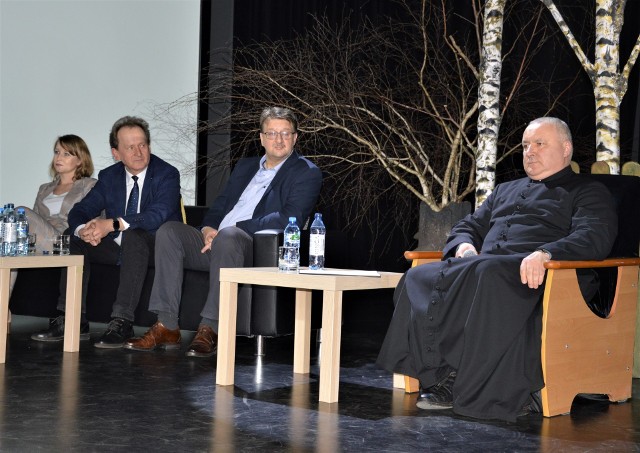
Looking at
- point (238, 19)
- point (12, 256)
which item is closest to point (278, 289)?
point (12, 256)

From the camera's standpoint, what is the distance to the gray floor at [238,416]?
275 centimetres

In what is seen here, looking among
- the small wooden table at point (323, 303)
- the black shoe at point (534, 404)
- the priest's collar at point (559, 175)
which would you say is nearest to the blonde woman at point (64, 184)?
the small wooden table at point (323, 303)

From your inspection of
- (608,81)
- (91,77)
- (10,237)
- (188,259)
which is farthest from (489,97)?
(91,77)

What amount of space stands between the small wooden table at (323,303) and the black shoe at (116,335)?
0.97 metres

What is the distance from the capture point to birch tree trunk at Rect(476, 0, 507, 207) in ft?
16.1

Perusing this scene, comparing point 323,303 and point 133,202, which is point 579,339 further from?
point 133,202

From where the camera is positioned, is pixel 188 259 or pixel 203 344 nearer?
pixel 203 344

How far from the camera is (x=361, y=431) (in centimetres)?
296

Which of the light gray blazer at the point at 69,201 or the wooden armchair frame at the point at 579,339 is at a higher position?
the light gray blazer at the point at 69,201

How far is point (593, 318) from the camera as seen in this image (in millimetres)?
3453

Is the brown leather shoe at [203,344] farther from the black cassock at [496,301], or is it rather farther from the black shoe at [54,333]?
the black cassock at [496,301]

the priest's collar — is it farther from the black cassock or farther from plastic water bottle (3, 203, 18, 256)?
plastic water bottle (3, 203, 18, 256)

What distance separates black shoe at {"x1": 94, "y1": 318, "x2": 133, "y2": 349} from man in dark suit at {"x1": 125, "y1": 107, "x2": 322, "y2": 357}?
0.30ft

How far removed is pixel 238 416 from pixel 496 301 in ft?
3.12
